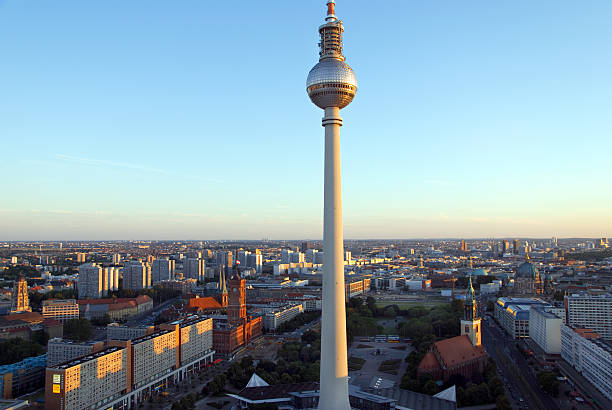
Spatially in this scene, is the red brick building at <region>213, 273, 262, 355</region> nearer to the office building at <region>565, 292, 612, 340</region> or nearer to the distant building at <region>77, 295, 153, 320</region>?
the distant building at <region>77, 295, 153, 320</region>

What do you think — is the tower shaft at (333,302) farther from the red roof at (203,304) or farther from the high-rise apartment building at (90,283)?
the high-rise apartment building at (90,283)

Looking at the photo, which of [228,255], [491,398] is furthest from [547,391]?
[228,255]

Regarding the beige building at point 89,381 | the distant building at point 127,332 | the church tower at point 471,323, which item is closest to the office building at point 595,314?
the church tower at point 471,323

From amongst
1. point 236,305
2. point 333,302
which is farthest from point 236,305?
point 333,302

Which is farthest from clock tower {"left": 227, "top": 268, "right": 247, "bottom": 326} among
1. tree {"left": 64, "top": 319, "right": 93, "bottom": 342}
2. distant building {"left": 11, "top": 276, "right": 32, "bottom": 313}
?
distant building {"left": 11, "top": 276, "right": 32, "bottom": 313}

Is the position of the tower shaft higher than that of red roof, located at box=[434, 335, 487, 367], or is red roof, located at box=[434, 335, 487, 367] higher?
the tower shaft

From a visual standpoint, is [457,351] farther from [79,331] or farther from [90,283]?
[90,283]
